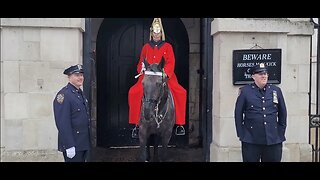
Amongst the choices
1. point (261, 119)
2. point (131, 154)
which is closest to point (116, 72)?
point (131, 154)

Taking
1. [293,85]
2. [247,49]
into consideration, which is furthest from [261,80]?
[293,85]

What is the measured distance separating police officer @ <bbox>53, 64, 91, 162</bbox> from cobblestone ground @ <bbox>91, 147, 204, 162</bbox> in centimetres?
293

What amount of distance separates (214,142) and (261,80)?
2.05m

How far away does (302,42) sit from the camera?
253 inches

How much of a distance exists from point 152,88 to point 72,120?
4.07 feet

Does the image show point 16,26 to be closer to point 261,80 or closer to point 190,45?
point 261,80

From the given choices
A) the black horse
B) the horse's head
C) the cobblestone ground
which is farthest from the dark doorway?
the horse's head

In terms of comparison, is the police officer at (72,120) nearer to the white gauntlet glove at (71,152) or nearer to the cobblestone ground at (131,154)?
the white gauntlet glove at (71,152)

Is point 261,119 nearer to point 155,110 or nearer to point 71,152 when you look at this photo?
point 155,110

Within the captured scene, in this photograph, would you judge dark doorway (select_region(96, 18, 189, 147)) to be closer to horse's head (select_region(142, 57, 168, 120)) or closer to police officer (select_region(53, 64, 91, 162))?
horse's head (select_region(142, 57, 168, 120))

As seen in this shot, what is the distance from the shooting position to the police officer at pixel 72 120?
439 centimetres

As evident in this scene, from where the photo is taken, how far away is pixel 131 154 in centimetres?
803

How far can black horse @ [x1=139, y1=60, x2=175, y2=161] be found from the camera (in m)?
5.25

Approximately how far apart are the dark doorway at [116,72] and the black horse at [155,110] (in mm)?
2402
